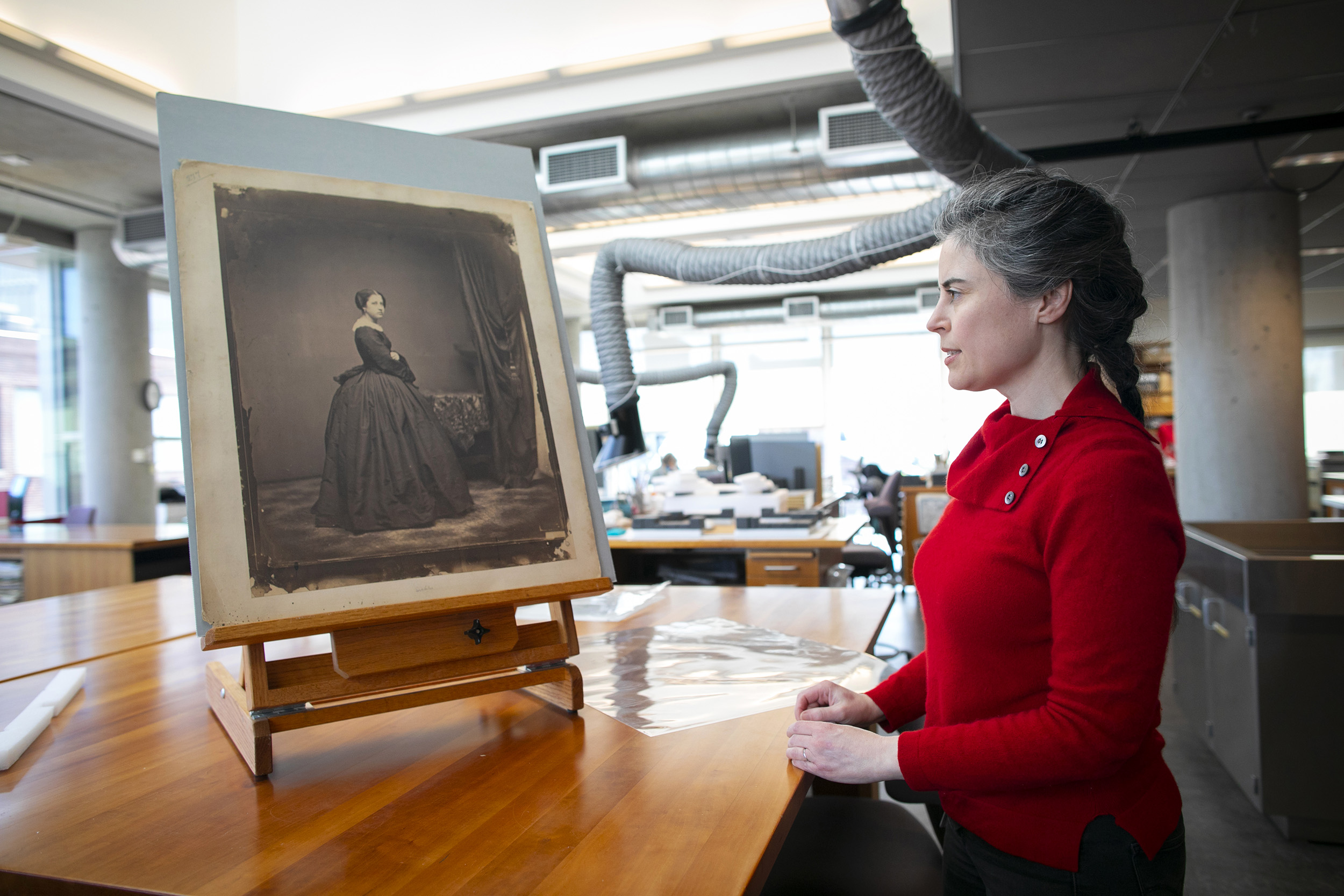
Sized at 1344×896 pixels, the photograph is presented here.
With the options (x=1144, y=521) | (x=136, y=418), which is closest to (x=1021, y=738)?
(x=1144, y=521)

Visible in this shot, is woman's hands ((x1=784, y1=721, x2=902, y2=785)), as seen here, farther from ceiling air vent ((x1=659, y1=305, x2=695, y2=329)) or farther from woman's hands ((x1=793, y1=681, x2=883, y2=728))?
ceiling air vent ((x1=659, y1=305, x2=695, y2=329))

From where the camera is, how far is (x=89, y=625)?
2039 millimetres

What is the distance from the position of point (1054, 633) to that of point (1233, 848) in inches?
96.5

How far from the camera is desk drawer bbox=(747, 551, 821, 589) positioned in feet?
13.6

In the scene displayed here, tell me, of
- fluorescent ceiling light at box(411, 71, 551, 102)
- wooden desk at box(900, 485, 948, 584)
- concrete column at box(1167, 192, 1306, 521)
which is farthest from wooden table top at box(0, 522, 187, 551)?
concrete column at box(1167, 192, 1306, 521)

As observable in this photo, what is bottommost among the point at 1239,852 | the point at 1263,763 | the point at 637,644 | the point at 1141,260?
the point at 1239,852

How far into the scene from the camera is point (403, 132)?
4.53 feet

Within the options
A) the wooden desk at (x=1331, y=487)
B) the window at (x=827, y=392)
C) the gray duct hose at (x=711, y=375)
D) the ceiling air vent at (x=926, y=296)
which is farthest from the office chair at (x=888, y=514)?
the window at (x=827, y=392)

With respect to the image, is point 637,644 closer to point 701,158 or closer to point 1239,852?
point 1239,852

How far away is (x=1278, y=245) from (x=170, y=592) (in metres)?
7.13

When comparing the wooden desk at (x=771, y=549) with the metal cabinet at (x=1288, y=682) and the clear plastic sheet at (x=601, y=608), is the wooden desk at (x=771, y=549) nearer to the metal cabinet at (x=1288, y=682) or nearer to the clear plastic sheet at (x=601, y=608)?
the metal cabinet at (x=1288, y=682)

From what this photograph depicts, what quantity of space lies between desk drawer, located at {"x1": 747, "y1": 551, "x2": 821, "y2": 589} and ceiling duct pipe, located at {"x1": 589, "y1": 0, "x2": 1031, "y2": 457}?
38.7 inches

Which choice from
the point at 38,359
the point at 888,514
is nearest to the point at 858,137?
the point at 888,514

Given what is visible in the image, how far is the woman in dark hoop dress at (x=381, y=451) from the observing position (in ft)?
3.83
